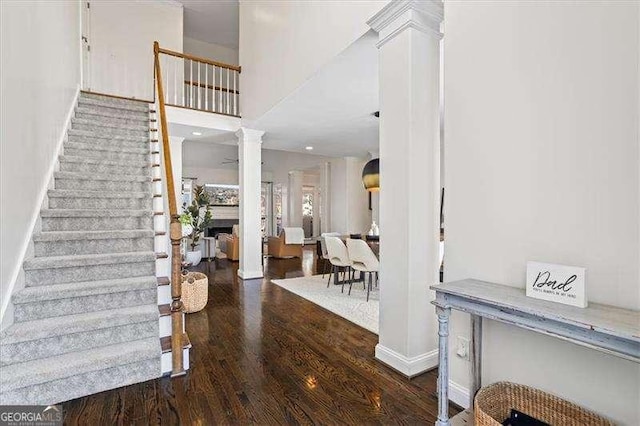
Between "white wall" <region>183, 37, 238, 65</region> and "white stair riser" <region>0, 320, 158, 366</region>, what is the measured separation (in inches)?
319

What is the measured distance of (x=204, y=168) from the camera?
963cm

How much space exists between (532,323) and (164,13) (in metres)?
8.26

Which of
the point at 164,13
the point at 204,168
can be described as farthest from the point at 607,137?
the point at 204,168

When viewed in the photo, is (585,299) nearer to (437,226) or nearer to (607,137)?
(607,137)

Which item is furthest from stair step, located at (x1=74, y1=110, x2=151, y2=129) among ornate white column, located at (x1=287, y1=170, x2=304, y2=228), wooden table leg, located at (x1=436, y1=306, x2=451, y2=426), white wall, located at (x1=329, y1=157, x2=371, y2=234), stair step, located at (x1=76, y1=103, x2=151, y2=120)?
ornate white column, located at (x1=287, y1=170, x2=304, y2=228)

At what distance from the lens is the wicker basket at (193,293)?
364cm

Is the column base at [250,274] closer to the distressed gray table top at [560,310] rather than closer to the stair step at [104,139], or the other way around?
the stair step at [104,139]

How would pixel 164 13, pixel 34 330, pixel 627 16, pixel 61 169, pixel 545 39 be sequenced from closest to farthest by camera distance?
pixel 627 16, pixel 545 39, pixel 34 330, pixel 61 169, pixel 164 13

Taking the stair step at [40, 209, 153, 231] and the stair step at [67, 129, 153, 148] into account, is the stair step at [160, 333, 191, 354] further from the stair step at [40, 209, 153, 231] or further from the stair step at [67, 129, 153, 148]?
the stair step at [67, 129, 153, 148]

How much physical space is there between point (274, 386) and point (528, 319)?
5.25 feet

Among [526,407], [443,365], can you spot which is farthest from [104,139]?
[526,407]

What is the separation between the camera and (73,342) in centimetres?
219

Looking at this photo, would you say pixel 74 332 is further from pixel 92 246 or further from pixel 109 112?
pixel 109 112

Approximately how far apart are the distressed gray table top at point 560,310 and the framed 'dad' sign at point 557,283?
1.4 inches
